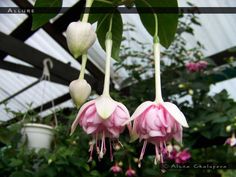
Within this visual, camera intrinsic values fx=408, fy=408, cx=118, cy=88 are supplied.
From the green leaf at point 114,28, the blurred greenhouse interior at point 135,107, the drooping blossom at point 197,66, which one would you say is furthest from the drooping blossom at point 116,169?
the green leaf at point 114,28

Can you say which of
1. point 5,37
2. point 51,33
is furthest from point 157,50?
point 51,33

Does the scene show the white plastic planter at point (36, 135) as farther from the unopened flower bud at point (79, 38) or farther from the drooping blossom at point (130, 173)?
the unopened flower bud at point (79, 38)

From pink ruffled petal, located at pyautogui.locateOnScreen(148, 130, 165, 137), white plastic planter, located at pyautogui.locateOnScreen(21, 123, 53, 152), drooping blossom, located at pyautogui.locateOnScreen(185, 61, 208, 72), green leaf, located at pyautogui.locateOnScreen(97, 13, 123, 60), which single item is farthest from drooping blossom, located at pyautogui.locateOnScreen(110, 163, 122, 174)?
pink ruffled petal, located at pyautogui.locateOnScreen(148, 130, 165, 137)

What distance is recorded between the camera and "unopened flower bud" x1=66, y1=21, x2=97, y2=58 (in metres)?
0.34

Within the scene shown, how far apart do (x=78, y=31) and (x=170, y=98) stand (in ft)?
4.36

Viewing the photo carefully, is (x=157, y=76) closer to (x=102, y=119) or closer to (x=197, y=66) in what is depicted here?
(x=102, y=119)

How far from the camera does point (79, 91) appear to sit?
1.19 ft

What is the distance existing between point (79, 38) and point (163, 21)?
10cm

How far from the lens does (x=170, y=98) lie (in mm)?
1645

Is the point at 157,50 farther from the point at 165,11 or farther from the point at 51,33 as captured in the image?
the point at 51,33

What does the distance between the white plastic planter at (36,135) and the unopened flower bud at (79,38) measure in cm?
114

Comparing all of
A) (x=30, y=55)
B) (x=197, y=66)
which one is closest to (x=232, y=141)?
(x=197, y=66)

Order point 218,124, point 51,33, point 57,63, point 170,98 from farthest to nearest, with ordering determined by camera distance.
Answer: point 51,33 < point 57,63 < point 170,98 < point 218,124

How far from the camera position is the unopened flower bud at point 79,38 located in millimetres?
340
